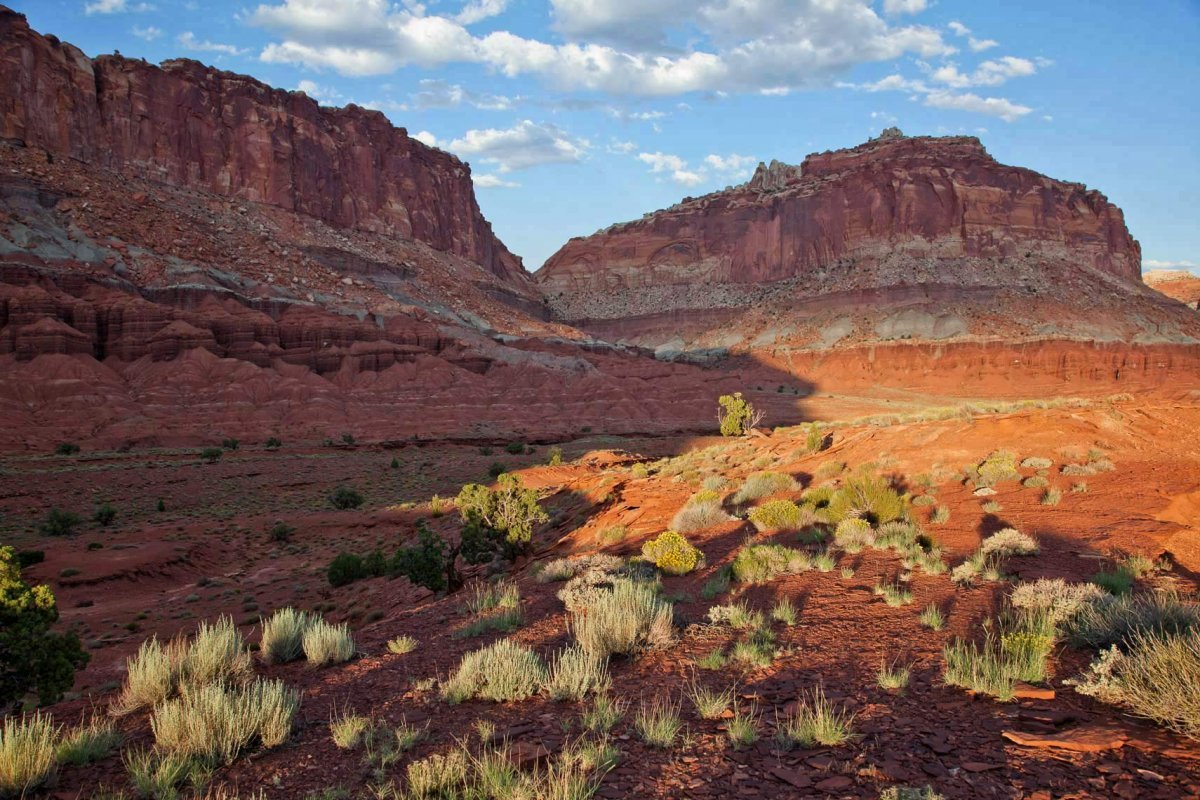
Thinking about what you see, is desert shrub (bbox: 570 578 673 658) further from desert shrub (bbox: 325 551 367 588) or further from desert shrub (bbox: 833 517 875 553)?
desert shrub (bbox: 325 551 367 588)

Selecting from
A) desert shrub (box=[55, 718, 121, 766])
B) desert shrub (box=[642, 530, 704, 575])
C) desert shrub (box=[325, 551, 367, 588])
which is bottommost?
desert shrub (box=[325, 551, 367, 588])

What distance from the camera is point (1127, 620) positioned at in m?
4.82

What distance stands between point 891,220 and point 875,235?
285cm

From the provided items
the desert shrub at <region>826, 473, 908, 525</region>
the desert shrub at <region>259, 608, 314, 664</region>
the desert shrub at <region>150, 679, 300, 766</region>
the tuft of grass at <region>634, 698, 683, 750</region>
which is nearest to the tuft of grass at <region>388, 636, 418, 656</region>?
the desert shrub at <region>259, 608, 314, 664</region>

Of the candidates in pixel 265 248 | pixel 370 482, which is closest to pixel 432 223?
pixel 265 248

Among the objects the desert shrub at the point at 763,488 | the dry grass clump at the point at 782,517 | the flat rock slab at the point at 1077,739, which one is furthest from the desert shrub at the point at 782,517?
the flat rock slab at the point at 1077,739

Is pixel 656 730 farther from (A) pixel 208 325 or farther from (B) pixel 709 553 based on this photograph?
(A) pixel 208 325

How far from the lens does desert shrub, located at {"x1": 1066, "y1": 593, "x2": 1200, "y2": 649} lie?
4738mm

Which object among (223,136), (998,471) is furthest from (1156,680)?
(223,136)

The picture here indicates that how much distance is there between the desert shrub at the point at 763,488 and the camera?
14.2m

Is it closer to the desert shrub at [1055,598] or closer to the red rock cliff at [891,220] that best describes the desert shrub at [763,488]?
the desert shrub at [1055,598]

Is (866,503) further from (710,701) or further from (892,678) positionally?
(710,701)

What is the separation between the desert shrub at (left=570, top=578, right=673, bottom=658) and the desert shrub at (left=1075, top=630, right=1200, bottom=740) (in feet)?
10.2

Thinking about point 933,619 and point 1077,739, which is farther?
point 933,619
